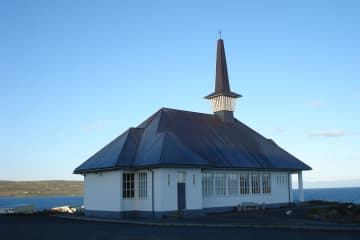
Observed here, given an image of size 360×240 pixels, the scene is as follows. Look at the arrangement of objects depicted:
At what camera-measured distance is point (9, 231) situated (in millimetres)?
19906

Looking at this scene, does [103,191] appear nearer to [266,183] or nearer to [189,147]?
[189,147]

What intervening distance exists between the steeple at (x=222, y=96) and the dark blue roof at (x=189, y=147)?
0.88 metres

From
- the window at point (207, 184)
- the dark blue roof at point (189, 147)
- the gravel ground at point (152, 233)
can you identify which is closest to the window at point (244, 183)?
the dark blue roof at point (189, 147)

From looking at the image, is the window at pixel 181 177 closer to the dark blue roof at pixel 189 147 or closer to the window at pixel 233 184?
the dark blue roof at pixel 189 147

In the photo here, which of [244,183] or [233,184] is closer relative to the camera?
[233,184]

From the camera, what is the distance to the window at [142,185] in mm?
27089

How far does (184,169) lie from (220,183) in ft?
14.3

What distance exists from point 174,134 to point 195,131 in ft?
9.44

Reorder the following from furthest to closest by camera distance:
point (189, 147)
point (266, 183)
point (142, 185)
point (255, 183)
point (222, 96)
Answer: point (222, 96) < point (266, 183) < point (255, 183) < point (189, 147) < point (142, 185)

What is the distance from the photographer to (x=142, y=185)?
27.2m

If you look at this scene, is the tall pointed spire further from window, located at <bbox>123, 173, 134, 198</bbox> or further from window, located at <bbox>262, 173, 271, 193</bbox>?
window, located at <bbox>123, 173, 134, 198</bbox>

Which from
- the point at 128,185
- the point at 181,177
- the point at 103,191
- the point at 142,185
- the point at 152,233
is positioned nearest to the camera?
the point at 152,233

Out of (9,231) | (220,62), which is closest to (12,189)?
(220,62)

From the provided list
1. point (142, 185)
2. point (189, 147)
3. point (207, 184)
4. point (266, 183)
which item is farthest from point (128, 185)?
point (266, 183)
